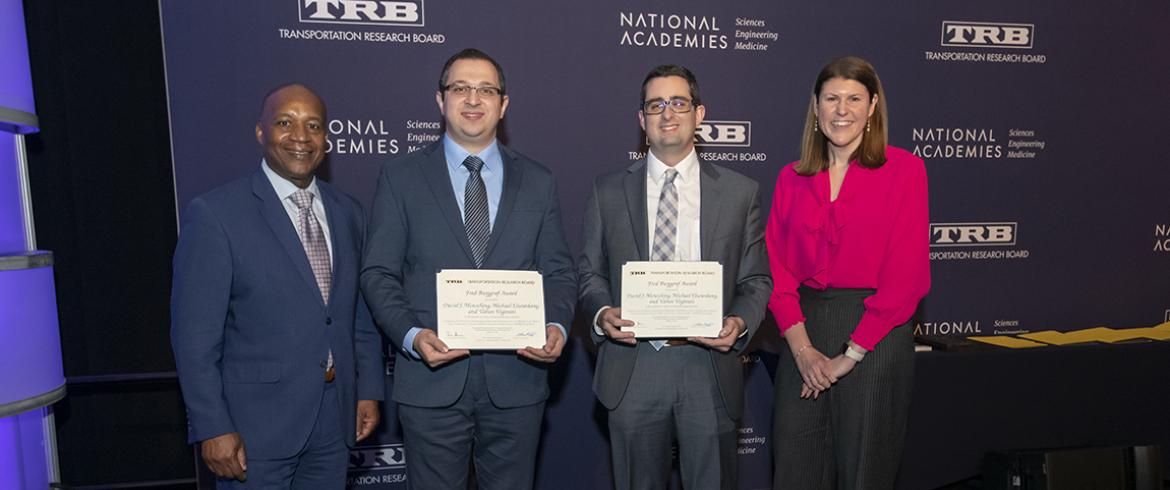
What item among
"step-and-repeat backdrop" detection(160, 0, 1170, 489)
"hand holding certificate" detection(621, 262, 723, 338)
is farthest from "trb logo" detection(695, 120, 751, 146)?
"hand holding certificate" detection(621, 262, 723, 338)

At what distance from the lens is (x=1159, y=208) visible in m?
4.43

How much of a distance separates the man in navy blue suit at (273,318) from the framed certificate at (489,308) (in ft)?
1.22

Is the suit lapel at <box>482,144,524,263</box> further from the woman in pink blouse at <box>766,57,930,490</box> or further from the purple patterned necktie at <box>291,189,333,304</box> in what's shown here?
the woman in pink blouse at <box>766,57,930,490</box>

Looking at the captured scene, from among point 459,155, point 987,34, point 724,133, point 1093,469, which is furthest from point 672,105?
point 987,34

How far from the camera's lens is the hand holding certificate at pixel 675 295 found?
2.30 m

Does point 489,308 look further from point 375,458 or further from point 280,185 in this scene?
point 375,458

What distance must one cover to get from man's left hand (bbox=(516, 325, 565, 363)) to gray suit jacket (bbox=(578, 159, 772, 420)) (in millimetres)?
212

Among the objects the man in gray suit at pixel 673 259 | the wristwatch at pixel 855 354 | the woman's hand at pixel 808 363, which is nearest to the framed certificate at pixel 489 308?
the man in gray suit at pixel 673 259

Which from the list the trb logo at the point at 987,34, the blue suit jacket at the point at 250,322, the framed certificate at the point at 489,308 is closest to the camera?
the blue suit jacket at the point at 250,322

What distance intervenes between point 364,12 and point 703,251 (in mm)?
2280

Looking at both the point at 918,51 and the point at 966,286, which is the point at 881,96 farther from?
the point at 966,286

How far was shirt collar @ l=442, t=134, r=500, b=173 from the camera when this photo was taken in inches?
94.1

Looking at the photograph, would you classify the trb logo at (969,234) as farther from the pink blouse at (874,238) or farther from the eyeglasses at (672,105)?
the eyeglasses at (672,105)

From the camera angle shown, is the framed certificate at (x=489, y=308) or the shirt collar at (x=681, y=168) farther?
the shirt collar at (x=681, y=168)
